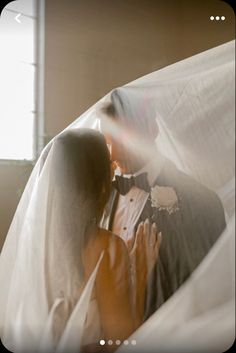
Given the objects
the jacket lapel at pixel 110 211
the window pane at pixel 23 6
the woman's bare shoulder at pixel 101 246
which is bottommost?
the woman's bare shoulder at pixel 101 246

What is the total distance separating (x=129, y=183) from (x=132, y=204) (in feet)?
0.13

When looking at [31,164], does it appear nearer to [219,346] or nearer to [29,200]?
[29,200]

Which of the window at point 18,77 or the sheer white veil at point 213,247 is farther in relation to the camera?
the window at point 18,77

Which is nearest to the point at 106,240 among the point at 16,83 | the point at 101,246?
the point at 101,246

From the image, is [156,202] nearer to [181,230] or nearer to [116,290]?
[181,230]

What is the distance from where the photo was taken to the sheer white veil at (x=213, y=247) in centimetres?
73

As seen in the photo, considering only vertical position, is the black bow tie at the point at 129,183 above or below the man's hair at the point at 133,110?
below

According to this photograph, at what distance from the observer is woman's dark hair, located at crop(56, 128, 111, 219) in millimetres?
820

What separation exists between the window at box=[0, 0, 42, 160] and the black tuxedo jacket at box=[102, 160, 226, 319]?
1.00 feet

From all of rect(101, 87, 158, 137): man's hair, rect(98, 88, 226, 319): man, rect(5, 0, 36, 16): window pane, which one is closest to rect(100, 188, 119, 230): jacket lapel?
rect(98, 88, 226, 319): man

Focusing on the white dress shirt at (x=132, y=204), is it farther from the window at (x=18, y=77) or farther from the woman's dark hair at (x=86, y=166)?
the window at (x=18, y=77)

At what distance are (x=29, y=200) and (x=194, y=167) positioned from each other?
0.35 meters

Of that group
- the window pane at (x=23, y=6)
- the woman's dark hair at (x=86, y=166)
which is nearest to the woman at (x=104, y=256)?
the woman's dark hair at (x=86, y=166)

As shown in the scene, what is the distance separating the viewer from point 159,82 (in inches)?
32.7
